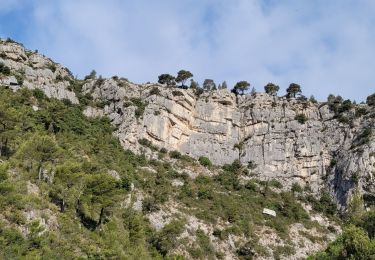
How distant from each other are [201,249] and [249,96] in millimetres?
43259

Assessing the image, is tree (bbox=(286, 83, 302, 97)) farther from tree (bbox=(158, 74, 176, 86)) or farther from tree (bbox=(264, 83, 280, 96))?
tree (bbox=(158, 74, 176, 86))

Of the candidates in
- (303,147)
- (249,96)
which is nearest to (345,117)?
(303,147)

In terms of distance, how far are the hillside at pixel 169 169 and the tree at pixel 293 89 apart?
3483 millimetres

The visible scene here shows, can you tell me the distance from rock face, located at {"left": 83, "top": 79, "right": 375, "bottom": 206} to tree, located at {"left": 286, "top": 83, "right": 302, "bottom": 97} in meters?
3.66

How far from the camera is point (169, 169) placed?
75.6m

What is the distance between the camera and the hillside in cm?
4638

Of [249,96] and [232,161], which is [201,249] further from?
[249,96]

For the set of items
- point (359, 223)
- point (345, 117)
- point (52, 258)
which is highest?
point (345, 117)

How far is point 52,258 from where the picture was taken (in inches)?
1447

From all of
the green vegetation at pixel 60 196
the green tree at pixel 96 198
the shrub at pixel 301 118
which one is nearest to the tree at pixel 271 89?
the shrub at pixel 301 118

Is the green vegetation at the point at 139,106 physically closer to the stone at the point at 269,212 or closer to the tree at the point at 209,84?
the tree at the point at 209,84

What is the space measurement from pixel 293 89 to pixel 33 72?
159ft

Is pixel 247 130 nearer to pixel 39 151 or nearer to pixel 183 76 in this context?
pixel 183 76

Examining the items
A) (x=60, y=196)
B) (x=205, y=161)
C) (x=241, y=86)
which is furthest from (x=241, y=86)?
(x=60, y=196)
